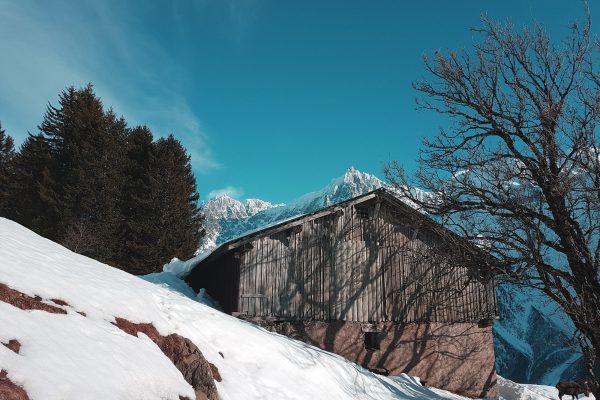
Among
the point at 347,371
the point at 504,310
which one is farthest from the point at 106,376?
the point at 504,310

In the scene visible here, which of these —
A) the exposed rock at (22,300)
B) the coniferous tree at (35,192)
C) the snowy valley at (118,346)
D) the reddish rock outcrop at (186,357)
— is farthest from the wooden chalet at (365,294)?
the coniferous tree at (35,192)

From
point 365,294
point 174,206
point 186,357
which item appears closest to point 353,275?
point 365,294

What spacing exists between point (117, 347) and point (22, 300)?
1.21 meters

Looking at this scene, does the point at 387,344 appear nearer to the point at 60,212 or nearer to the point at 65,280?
the point at 65,280

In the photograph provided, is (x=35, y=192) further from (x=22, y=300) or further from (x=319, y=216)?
(x=22, y=300)

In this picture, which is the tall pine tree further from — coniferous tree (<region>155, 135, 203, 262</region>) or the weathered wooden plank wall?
the weathered wooden plank wall

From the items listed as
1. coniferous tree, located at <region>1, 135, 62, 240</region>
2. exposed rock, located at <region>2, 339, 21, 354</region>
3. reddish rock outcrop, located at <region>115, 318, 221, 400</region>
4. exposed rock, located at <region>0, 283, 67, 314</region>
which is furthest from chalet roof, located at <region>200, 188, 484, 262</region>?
coniferous tree, located at <region>1, 135, 62, 240</region>

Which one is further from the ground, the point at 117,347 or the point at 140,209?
the point at 140,209

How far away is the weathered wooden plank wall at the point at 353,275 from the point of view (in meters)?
15.5

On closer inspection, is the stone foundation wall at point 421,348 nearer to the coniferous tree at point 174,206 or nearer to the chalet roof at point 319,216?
the chalet roof at point 319,216

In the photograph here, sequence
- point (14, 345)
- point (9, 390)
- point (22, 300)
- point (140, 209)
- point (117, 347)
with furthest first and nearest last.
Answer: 1. point (140, 209)
2. point (117, 347)
3. point (22, 300)
4. point (14, 345)
5. point (9, 390)

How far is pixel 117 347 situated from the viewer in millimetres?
5656

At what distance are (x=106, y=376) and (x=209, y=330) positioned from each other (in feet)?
12.0

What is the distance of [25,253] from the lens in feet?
23.3
